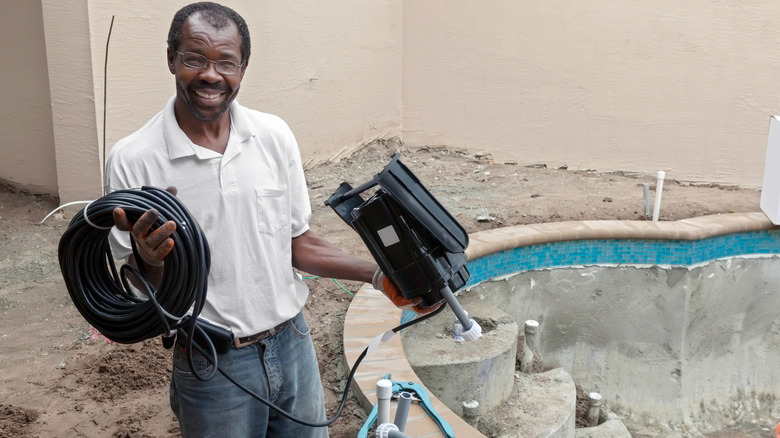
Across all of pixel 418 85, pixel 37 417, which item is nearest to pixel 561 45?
pixel 418 85

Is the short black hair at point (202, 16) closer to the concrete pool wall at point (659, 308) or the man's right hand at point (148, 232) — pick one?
the man's right hand at point (148, 232)

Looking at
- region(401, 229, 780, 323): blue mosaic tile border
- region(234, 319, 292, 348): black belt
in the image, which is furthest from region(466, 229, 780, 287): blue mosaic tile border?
region(234, 319, 292, 348): black belt

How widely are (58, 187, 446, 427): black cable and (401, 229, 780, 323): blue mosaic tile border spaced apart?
131 inches

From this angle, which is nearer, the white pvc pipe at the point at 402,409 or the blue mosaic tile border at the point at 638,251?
the white pvc pipe at the point at 402,409

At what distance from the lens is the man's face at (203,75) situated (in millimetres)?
1843

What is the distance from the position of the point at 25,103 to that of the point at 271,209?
3.88m

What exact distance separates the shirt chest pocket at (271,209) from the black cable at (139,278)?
7.9 inches

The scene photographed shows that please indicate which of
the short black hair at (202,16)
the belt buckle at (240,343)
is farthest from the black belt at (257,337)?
the short black hair at (202,16)

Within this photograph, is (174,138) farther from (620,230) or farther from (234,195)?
(620,230)

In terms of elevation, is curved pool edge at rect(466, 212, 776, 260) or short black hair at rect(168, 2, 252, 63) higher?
short black hair at rect(168, 2, 252, 63)

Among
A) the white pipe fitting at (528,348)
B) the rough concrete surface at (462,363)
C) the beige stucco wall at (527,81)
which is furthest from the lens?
the beige stucco wall at (527,81)

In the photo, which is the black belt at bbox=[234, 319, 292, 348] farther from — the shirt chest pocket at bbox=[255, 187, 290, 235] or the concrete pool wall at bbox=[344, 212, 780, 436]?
the concrete pool wall at bbox=[344, 212, 780, 436]

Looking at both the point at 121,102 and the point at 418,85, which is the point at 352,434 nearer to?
the point at 121,102

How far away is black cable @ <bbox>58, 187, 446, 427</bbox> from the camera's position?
169 centimetres
